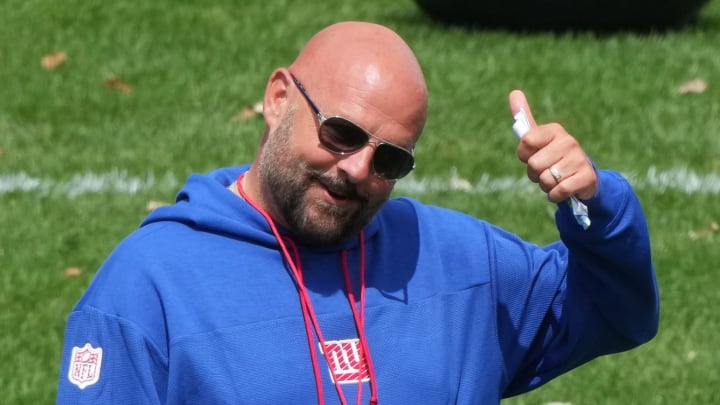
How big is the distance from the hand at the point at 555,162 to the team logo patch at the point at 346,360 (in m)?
0.57

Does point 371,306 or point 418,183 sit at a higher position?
point 371,306

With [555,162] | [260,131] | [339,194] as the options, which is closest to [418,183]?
[260,131]

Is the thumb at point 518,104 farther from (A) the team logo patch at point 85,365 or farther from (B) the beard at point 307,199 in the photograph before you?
(A) the team logo patch at point 85,365

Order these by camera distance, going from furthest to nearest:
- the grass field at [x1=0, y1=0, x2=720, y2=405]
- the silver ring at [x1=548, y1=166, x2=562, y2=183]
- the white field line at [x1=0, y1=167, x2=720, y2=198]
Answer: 1. the white field line at [x1=0, y1=167, x2=720, y2=198]
2. the grass field at [x1=0, y1=0, x2=720, y2=405]
3. the silver ring at [x1=548, y1=166, x2=562, y2=183]

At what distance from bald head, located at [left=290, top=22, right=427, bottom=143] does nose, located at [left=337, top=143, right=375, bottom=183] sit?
99 mm

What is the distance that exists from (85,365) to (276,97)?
81cm

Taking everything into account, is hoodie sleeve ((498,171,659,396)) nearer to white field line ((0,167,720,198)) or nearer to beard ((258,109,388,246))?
beard ((258,109,388,246))

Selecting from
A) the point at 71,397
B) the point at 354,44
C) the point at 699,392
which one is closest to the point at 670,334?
the point at 699,392

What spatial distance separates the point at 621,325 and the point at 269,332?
860 millimetres

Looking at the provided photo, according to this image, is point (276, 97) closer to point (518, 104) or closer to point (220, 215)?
point (220, 215)

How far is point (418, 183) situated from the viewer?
23.1 feet

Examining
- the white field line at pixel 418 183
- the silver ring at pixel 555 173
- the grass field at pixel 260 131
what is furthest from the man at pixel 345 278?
the white field line at pixel 418 183

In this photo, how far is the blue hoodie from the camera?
3338 millimetres

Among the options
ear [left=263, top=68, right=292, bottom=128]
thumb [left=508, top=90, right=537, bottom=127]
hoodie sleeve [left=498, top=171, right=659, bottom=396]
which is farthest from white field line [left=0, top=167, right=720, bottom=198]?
thumb [left=508, top=90, right=537, bottom=127]
